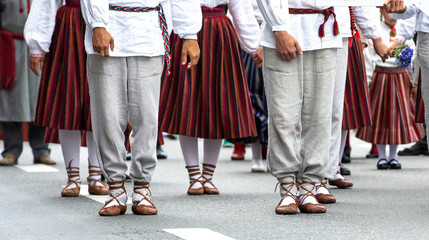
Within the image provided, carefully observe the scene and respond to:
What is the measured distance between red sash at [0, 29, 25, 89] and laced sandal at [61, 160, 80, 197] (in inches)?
109

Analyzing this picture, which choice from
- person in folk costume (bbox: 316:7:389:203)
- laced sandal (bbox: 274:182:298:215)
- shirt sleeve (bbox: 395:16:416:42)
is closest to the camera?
laced sandal (bbox: 274:182:298:215)

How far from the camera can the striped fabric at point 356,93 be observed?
6.49m

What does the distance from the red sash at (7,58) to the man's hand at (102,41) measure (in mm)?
4038

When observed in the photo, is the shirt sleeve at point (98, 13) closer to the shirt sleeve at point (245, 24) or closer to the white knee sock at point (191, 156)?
the shirt sleeve at point (245, 24)

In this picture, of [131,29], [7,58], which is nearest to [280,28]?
[131,29]

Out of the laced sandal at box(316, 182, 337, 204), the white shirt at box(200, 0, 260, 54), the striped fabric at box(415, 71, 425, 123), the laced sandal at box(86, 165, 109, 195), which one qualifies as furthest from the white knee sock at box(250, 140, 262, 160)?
the laced sandal at box(316, 182, 337, 204)

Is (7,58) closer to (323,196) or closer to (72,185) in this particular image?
(72,185)

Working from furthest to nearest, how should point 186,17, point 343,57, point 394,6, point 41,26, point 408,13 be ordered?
1. point 41,26
2. point 343,57
3. point 408,13
4. point 186,17
5. point 394,6

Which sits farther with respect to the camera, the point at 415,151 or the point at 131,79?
the point at 415,151

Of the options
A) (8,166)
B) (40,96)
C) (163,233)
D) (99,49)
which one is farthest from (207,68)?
(8,166)

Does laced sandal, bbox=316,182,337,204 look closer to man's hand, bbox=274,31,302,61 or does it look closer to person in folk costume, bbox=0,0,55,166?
man's hand, bbox=274,31,302,61

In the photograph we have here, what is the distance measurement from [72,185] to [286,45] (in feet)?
6.37

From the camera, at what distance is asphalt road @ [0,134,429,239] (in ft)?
14.3

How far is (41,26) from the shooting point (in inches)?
232
